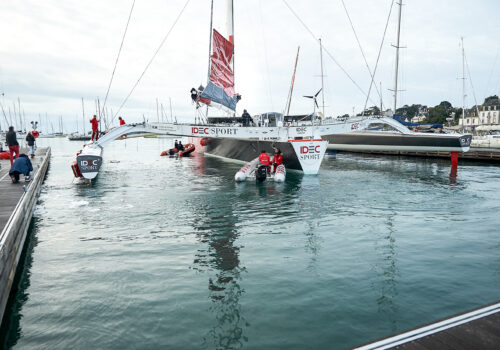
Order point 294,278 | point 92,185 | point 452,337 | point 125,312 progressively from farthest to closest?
point 92,185 < point 294,278 < point 125,312 < point 452,337

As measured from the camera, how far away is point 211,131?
20031 millimetres

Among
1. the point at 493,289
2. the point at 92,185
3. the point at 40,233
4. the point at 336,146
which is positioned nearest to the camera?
the point at 493,289

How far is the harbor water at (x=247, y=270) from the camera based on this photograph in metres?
4.78

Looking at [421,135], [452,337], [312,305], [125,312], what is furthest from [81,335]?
[421,135]

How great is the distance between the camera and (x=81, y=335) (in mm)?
4645

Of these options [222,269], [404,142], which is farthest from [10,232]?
[404,142]

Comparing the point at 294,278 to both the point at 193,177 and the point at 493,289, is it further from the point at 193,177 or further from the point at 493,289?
the point at 193,177

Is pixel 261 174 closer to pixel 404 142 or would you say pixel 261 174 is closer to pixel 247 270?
pixel 247 270

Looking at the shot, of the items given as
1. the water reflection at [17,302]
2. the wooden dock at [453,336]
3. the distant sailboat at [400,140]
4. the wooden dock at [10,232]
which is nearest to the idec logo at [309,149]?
the distant sailboat at [400,140]

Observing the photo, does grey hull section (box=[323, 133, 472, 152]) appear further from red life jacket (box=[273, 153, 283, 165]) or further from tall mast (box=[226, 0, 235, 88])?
tall mast (box=[226, 0, 235, 88])

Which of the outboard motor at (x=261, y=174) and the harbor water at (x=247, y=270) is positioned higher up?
the outboard motor at (x=261, y=174)

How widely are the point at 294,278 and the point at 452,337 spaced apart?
3073 millimetres

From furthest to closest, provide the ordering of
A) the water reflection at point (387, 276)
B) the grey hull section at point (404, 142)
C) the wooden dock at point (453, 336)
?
the grey hull section at point (404, 142), the water reflection at point (387, 276), the wooden dock at point (453, 336)

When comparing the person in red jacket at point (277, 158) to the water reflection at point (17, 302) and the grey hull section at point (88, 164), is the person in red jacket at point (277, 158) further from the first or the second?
the water reflection at point (17, 302)
